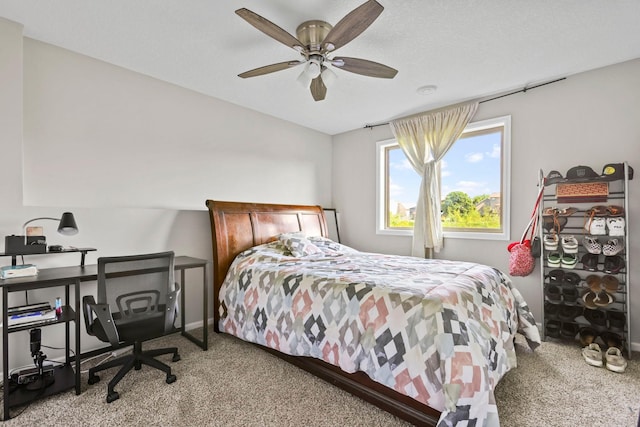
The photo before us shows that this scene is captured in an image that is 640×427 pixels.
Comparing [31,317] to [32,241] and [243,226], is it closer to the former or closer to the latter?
[32,241]

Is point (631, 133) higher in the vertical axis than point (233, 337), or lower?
higher

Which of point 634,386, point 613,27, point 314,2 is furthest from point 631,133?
point 314,2

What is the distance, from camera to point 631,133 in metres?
2.67

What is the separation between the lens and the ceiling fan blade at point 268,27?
170 centimetres

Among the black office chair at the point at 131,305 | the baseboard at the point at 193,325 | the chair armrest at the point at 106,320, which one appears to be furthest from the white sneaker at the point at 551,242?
the chair armrest at the point at 106,320

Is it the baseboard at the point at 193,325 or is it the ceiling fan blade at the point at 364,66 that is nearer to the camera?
the ceiling fan blade at the point at 364,66

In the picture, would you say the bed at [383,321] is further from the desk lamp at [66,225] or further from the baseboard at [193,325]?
the desk lamp at [66,225]

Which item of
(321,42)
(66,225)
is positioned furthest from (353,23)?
(66,225)

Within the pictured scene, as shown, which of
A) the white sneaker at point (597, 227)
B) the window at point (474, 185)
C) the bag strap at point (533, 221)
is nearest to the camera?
the white sneaker at point (597, 227)

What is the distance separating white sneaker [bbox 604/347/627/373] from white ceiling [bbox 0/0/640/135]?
8.05 feet

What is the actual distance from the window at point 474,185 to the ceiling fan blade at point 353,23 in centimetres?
227

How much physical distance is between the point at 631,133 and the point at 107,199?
4.70 metres

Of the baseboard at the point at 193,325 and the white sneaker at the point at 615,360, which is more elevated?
the white sneaker at the point at 615,360

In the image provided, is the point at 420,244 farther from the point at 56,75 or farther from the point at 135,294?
the point at 56,75
